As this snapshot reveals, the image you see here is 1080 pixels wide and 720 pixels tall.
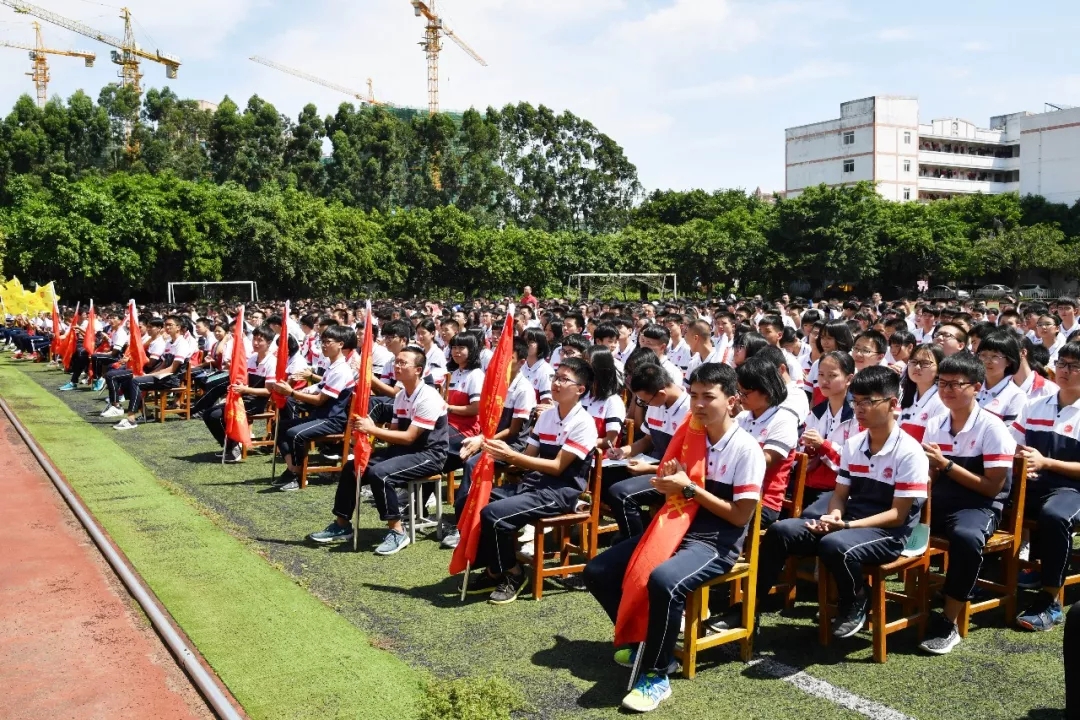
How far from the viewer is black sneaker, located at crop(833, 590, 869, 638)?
4922 mm

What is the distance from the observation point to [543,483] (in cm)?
613

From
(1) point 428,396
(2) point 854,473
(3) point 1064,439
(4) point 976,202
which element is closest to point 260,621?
(1) point 428,396

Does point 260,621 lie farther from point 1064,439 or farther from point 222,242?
point 222,242

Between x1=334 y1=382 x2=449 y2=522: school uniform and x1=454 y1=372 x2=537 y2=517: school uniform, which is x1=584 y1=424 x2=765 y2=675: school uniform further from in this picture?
x1=454 y1=372 x2=537 y2=517: school uniform

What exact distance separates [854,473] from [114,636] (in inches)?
185

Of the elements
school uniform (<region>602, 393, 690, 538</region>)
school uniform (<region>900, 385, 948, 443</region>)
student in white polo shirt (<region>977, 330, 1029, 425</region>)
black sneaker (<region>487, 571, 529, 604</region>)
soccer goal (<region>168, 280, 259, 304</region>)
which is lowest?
black sneaker (<region>487, 571, 529, 604</region>)

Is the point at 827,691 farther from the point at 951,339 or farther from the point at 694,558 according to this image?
the point at 951,339

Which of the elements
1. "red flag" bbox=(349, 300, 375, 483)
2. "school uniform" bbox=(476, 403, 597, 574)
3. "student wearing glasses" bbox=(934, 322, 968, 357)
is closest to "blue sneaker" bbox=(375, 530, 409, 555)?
"red flag" bbox=(349, 300, 375, 483)

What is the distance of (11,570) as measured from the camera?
6977 millimetres

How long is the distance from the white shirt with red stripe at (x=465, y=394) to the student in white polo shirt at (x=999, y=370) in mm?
4248

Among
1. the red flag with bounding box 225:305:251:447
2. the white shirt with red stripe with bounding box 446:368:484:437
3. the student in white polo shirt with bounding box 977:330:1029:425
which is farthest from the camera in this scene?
the red flag with bounding box 225:305:251:447

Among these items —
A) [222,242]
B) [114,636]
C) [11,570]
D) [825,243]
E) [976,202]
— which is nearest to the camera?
[114,636]

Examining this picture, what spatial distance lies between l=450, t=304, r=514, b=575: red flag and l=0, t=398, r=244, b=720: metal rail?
177cm

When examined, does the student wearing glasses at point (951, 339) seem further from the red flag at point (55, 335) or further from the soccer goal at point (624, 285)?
the soccer goal at point (624, 285)
